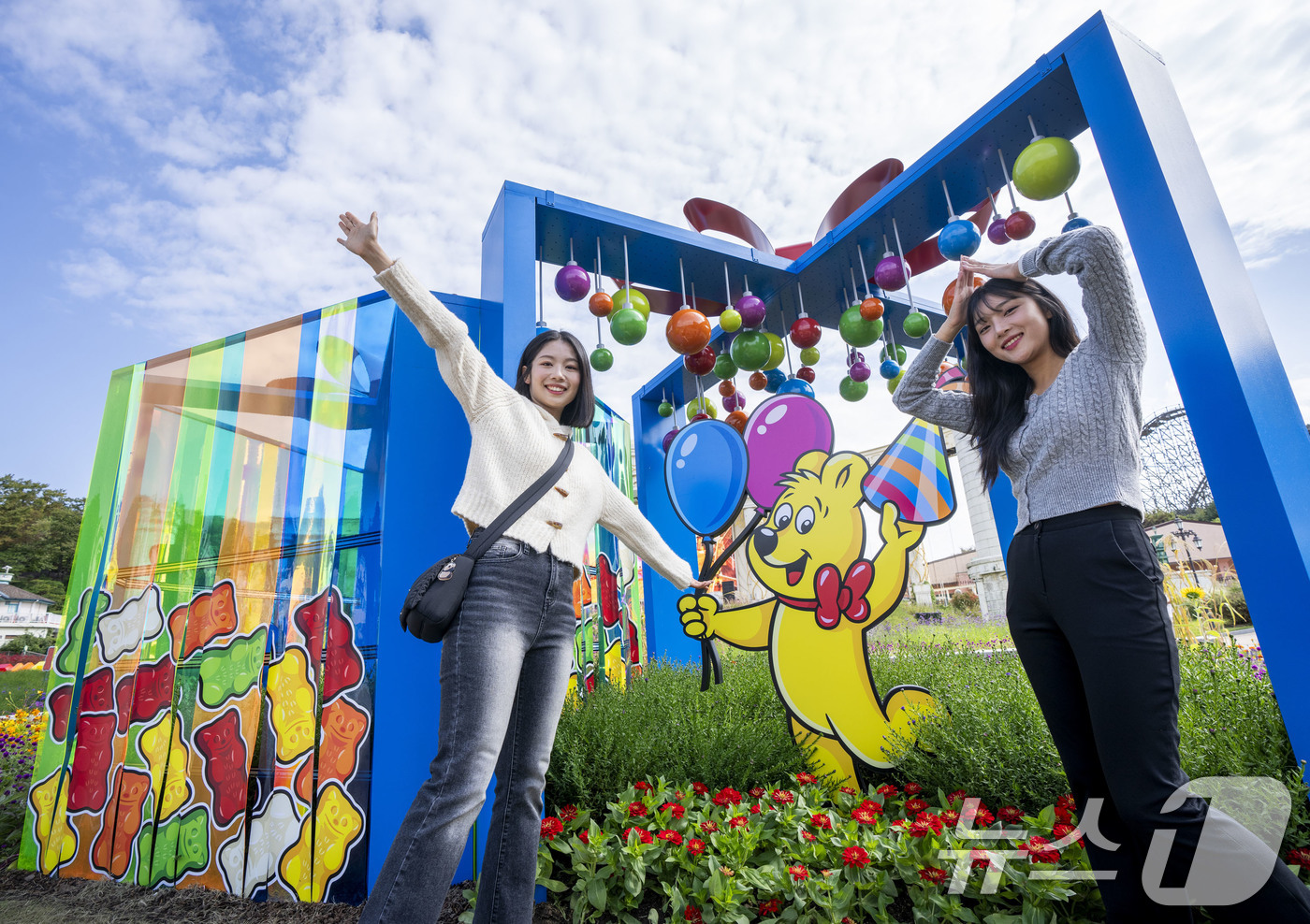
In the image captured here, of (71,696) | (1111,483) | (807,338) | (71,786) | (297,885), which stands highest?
(807,338)

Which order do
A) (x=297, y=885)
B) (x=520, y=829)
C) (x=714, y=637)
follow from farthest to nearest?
1. (x=714, y=637)
2. (x=297, y=885)
3. (x=520, y=829)

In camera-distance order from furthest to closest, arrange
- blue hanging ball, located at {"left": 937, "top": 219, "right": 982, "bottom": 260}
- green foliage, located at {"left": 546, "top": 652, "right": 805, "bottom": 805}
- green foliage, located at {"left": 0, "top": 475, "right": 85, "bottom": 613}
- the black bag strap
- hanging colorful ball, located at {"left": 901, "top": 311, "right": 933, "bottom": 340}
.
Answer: green foliage, located at {"left": 0, "top": 475, "right": 85, "bottom": 613}, hanging colorful ball, located at {"left": 901, "top": 311, "right": 933, "bottom": 340}, blue hanging ball, located at {"left": 937, "top": 219, "right": 982, "bottom": 260}, green foliage, located at {"left": 546, "top": 652, "right": 805, "bottom": 805}, the black bag strap

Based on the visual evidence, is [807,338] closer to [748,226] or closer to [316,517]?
[748,226]

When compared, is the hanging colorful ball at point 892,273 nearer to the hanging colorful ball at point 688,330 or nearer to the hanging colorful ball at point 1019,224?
the hanging colorful ball at point 1019,224

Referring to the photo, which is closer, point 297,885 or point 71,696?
point 297,885

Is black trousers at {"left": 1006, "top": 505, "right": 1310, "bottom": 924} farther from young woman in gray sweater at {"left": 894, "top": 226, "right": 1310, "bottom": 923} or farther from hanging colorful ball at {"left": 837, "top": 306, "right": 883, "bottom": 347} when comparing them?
hanging colorful ball at {"left": 837, "top": 306, "right": 883, "bottom": 347}

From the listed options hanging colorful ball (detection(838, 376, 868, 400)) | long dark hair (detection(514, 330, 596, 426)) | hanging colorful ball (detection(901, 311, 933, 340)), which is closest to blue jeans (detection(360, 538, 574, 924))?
long dark hair (detection(514, 330, 596, 426))

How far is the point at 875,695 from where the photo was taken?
2959 mm

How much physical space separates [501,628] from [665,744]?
153 cm

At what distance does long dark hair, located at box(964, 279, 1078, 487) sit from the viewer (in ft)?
5.67

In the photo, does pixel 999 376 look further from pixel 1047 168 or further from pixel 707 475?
pixel 707 475

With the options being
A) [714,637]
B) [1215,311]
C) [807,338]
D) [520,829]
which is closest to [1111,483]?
[1215,311]

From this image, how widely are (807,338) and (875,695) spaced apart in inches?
83.1

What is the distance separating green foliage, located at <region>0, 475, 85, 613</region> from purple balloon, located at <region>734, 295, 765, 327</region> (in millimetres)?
34799
